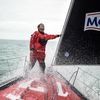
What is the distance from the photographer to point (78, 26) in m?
5.34

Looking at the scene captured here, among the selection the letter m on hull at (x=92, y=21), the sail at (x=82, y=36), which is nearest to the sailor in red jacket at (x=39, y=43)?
the sail at (x=82, y=36)

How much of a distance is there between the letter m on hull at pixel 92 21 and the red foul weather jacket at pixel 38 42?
123cm

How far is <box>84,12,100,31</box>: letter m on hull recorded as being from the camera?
473 centimetres

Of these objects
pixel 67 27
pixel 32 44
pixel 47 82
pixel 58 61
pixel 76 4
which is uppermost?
pixel 76 4

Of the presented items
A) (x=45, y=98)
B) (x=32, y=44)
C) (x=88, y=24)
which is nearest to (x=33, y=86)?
(x=45, y=98)

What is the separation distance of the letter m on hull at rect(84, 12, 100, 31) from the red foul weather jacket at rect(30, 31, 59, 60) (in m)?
1.23

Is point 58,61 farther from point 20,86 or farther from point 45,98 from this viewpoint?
point 45,98

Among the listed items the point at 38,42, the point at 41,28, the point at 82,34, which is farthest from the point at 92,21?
the point at 38,42

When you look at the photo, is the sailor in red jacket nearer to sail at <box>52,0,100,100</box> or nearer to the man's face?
the man's face

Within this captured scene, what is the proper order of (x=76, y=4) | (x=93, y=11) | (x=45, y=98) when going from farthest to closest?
(x=76, y=4), (x=93, y=11), (x=45, y=98)

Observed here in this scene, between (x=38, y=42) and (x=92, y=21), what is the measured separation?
1.82 meters

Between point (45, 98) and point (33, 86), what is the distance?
0.87 m

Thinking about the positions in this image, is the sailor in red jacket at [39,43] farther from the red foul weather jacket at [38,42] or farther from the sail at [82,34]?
the sail at [82,34]

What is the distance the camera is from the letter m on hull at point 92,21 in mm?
4728
